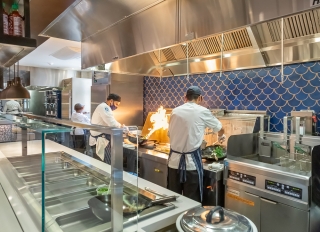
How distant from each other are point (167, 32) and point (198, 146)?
43.4 inches

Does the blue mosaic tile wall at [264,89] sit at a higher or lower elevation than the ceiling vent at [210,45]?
lower

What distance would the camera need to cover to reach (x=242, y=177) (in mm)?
2125

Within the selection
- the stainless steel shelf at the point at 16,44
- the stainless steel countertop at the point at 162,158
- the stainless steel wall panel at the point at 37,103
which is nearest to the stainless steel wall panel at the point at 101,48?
the stainless steel shelf at the point at 16,44

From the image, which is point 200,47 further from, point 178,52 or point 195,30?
point 195,30

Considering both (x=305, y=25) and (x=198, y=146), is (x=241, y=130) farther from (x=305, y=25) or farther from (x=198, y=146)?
(x=305, y=25)

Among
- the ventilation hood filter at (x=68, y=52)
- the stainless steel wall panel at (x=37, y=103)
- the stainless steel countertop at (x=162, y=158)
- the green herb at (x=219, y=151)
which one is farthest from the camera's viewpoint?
the stainless steel wall panel at (x=37, y=103)

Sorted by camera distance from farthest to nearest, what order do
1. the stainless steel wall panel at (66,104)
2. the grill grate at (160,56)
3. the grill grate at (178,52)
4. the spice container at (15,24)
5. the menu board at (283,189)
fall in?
the stainless steel wall panel at (66,104) → the grill grate at (160,56) → the grill grate at (178,52) → the menu board at (283,189) → the spice container at (15,24)

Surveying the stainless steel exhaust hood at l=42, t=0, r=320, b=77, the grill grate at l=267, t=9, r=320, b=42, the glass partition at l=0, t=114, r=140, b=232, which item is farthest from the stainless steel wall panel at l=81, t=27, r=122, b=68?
the grill grate at l=267, t=9, r=320, b=42

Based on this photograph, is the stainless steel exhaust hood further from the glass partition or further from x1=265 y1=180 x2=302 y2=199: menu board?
x1=265 y1=180 x2=302 y2=199: menu board

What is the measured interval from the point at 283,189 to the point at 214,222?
3.73ft

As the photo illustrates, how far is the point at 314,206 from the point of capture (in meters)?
1.77

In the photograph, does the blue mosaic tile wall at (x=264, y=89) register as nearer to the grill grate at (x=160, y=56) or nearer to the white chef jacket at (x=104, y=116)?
the grill grate at (x=160, y=56)

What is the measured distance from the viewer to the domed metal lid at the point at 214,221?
37.2 inches

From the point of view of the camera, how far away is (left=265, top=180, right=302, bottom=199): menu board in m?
1.78
